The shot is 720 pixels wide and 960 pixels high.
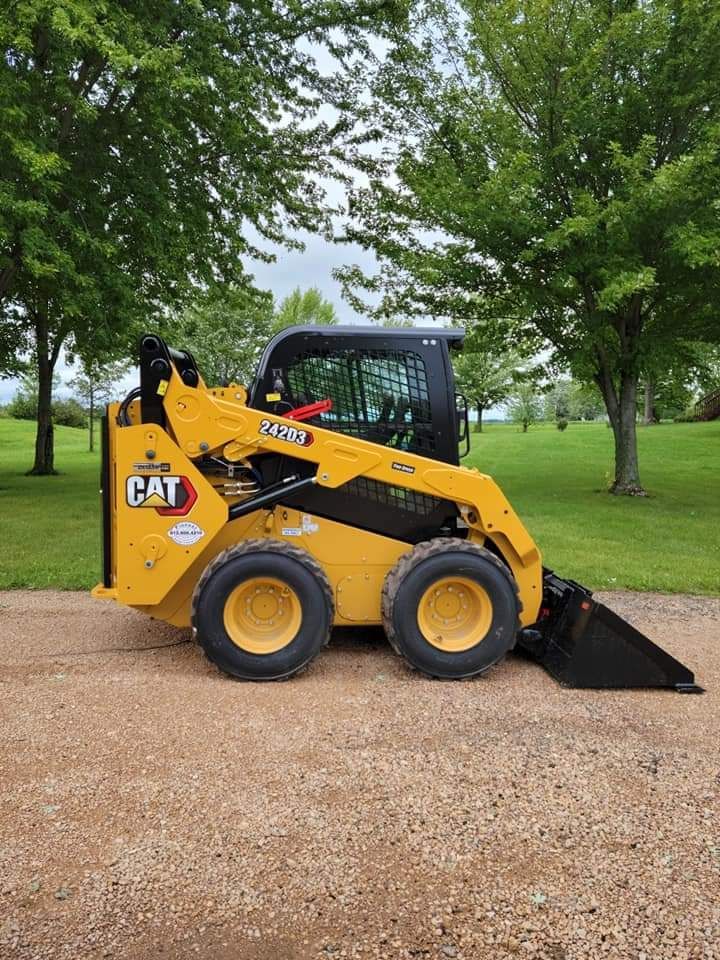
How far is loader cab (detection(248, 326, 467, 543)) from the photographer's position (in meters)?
4.75

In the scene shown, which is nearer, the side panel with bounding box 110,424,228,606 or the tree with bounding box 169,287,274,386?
the side panel with bounding box 110,424,228,606

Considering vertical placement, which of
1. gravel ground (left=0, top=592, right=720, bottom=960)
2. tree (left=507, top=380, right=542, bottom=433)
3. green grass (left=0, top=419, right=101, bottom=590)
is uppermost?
tree (left=507, top=380, right=542, bottom=433)

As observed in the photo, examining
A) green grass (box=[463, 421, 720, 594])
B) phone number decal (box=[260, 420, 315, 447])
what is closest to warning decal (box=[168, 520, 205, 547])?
phone number decal (box=[260, 420, 315, 447])

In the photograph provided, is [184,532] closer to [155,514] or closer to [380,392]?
[155,514]

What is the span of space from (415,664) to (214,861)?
6.83ft

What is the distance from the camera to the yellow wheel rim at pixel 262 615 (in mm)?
4230

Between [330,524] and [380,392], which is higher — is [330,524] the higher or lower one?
the lower one

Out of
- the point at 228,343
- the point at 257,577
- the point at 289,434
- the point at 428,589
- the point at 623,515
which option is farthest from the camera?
the point at 228,343

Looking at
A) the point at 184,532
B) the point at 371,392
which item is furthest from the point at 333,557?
the point at 371,392

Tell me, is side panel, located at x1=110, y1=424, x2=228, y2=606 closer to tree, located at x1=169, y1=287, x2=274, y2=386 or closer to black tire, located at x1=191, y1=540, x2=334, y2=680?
black tire, located at x1=191, y1=540, x2=334, y2=680

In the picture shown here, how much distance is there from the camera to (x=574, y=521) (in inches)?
444

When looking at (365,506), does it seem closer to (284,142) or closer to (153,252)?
(153,252)

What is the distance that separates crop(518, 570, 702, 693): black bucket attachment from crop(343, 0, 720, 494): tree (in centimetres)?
751

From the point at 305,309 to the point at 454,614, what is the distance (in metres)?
32.6
